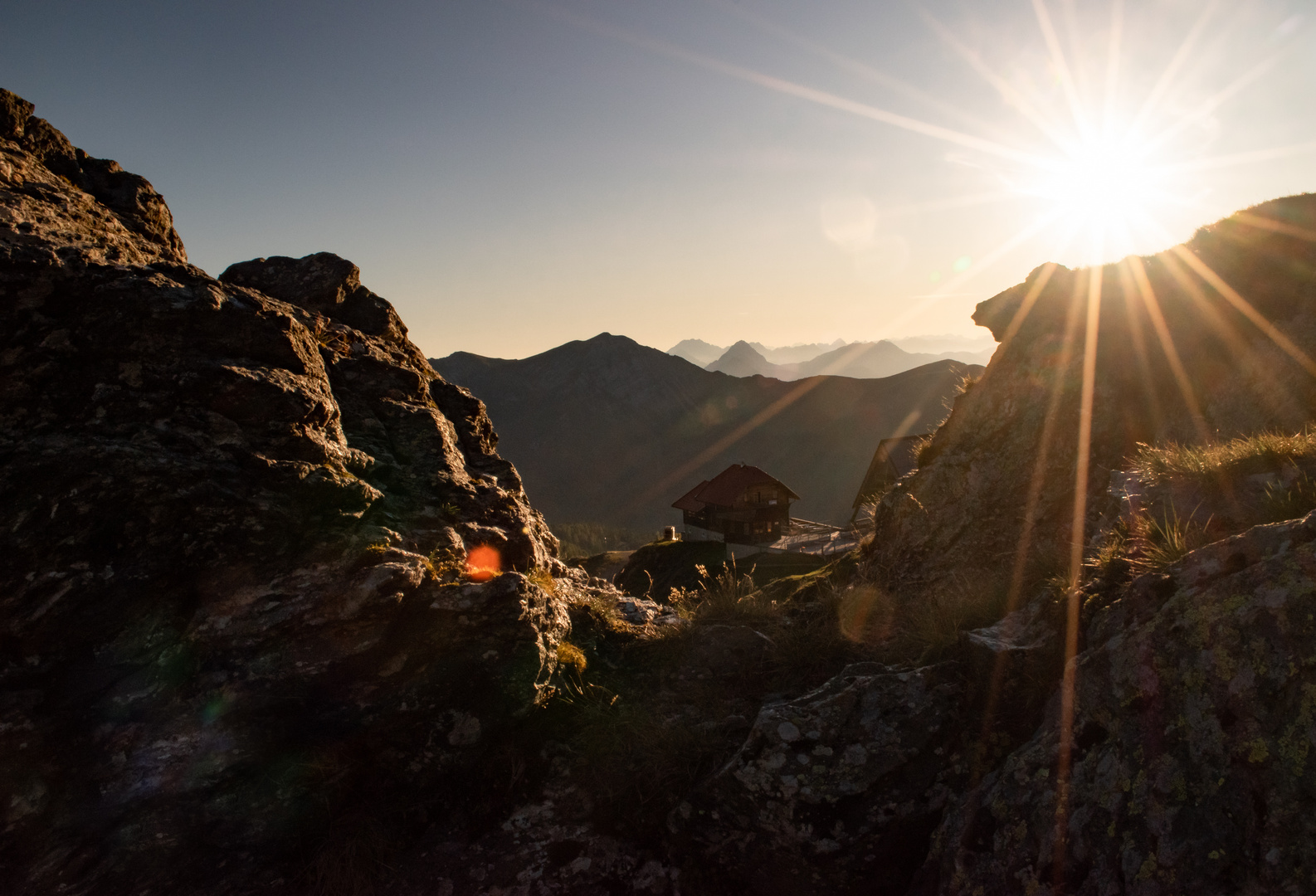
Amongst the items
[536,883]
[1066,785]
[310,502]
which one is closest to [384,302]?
[310,502]

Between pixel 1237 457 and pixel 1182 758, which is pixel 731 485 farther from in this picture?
pixel 1182 758

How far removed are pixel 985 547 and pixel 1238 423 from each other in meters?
3.74

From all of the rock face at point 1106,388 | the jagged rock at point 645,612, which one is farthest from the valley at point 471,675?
the rock face at point 1106,388

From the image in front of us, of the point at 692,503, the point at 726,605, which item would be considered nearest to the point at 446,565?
the point at 726,605

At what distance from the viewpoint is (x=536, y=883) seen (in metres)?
4.82

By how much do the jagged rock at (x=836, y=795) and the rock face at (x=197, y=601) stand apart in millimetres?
2141

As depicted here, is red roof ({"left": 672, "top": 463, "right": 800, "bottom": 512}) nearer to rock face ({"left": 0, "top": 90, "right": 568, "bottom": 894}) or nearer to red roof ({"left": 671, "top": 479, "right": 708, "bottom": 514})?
red roof ({"left": 671, "top": 479, "right": 708, "bottom": 514})

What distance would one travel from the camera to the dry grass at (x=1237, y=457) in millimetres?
5258

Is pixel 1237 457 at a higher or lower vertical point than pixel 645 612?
higher

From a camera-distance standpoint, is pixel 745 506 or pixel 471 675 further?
pixel 745 506

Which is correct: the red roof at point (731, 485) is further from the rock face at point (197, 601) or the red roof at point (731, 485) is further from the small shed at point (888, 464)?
the rock face at point (197, 601)

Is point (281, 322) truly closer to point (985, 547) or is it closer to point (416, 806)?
point (416, 806)

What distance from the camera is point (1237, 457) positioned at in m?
5.46

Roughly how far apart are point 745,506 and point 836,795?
155ft
